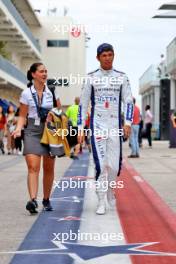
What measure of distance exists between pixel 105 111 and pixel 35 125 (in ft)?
2.84

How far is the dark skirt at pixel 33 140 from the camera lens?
8516 mm

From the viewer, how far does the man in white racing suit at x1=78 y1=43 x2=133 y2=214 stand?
8352 millimetres

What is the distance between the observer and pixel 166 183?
1277 centimetres

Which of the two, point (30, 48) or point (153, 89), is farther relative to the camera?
point (153, 89)

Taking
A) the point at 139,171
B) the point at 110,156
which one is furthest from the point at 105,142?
the point at 139,171

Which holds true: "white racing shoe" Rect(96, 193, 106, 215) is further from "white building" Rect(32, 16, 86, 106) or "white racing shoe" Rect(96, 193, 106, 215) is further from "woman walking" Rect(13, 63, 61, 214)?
"white building" Rect(32, 16, 86, 106)

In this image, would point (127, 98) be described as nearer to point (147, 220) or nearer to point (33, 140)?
point (33, 140)

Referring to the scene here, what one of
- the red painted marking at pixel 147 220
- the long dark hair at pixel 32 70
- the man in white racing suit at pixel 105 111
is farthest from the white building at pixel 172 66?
the man in white racing suit at pixel 105 111

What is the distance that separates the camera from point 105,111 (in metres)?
8.39

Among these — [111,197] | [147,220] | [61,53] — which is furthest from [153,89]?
[147,220]

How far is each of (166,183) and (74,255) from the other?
22.9 feet

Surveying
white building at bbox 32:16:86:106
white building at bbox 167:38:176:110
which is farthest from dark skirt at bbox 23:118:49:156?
white building at bbox 32:16:86:106

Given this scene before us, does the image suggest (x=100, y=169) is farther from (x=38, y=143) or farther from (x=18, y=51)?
(x=18, y=51)

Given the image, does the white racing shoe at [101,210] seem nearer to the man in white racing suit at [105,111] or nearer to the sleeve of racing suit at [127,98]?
the man in white racing suit at [105,111]
